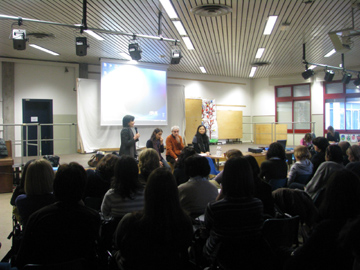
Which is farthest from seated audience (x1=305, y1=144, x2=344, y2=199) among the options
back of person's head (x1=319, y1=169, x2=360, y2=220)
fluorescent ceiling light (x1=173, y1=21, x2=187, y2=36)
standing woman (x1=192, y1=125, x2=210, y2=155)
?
fluorescent ceiling light (x1=173, y1=21, x2=187, y2=36)

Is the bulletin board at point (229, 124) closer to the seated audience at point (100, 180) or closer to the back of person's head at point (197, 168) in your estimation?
the seated audience at point (100, 180)

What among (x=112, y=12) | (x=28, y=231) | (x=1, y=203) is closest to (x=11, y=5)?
(x=112, y=12)

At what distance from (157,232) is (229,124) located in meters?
12.4

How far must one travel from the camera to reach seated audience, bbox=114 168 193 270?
1603 mm

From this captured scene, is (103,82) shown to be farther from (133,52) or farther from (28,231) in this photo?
(28,231)

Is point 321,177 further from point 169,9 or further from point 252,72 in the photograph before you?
point 252,72

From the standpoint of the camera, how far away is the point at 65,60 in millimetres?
9828

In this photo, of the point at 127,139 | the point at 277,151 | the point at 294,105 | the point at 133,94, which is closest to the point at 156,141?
the point at 127,139

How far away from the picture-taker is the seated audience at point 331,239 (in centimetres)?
140

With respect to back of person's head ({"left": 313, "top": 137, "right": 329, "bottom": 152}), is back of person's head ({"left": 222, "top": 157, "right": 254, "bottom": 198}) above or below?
below

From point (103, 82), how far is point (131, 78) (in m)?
0.94

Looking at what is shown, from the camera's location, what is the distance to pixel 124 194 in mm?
2336

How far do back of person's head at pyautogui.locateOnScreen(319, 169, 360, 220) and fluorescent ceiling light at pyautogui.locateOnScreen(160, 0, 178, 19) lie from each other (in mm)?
4687

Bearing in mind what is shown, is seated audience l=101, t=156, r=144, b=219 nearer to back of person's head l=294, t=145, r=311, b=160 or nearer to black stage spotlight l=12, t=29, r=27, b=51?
back of person's head l=294, t=145, r=311, b=160
